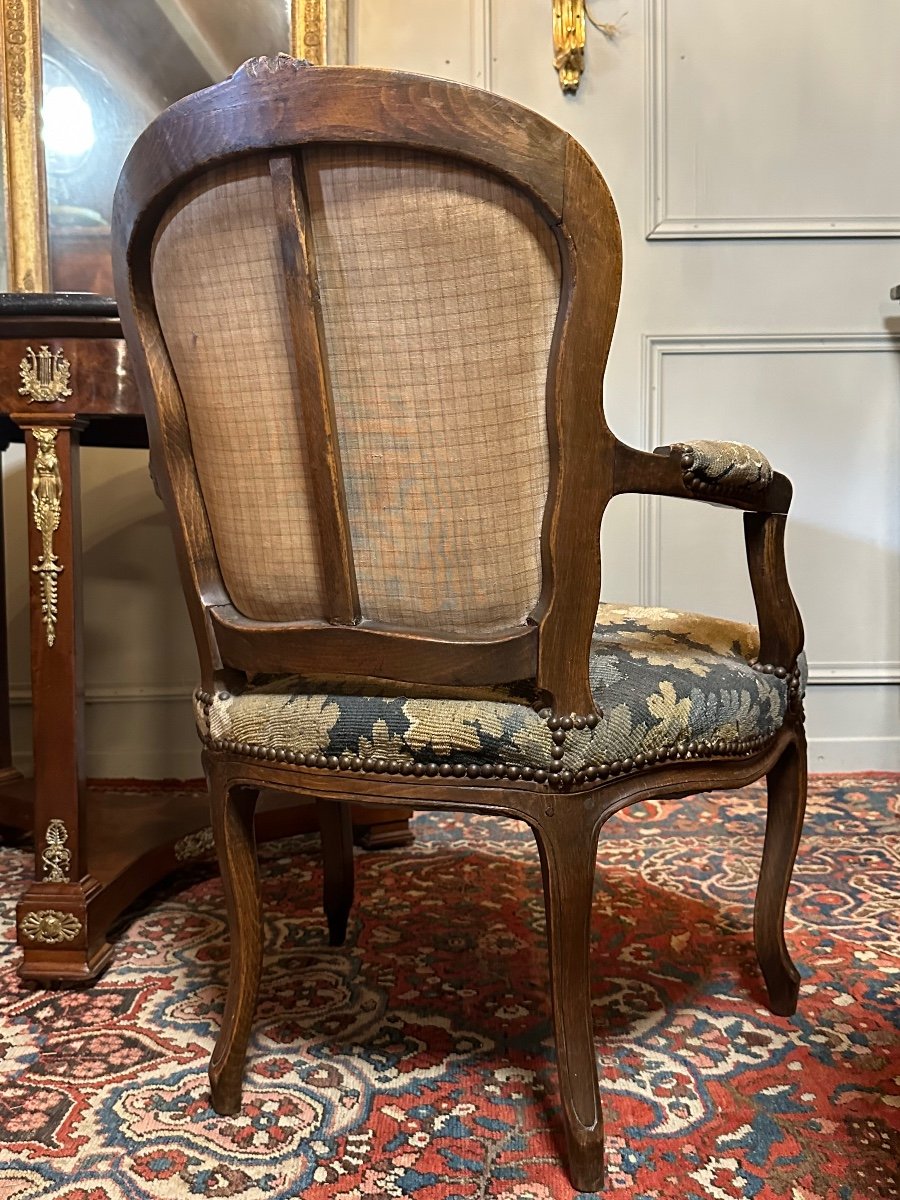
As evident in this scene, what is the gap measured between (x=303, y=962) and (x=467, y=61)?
7.09ft

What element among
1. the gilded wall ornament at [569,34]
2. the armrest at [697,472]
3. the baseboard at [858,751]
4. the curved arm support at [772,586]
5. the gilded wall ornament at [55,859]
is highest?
the gilded wall ornament at [569,34]

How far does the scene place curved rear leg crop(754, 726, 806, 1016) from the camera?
118 centimetres

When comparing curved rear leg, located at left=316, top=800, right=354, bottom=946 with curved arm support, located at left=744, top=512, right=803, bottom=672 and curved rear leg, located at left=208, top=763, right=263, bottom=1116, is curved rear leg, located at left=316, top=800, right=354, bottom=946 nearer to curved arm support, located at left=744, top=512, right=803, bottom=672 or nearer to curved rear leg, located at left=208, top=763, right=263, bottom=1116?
curved rear leg, located at left=208, top=763, right=263, bottom=1116

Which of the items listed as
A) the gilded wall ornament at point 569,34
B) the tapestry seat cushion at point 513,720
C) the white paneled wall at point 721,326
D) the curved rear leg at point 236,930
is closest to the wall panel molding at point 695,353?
the white paneled wall at point 721,326

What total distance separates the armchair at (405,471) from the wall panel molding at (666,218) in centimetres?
159

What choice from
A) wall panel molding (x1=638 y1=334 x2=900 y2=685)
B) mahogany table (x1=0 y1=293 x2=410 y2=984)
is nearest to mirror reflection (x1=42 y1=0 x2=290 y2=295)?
mahogany table (x1=0 y1=293 x2=410 y2=984)

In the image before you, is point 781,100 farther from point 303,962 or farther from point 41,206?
point 303,962

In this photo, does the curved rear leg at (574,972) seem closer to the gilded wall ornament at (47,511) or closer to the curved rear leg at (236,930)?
the curved rear leg at (236,930)

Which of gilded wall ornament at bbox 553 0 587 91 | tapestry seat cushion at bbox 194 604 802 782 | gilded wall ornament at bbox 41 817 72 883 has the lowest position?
gilded wall ornament at bbox 41 817 72 883

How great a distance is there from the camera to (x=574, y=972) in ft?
2.88

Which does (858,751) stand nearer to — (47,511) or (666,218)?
(666,218)

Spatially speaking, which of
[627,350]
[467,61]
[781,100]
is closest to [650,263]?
[627,350]

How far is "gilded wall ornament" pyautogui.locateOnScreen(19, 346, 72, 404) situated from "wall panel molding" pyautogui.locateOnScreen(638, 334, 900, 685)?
1.49 metres

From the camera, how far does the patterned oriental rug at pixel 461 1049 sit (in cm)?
91
